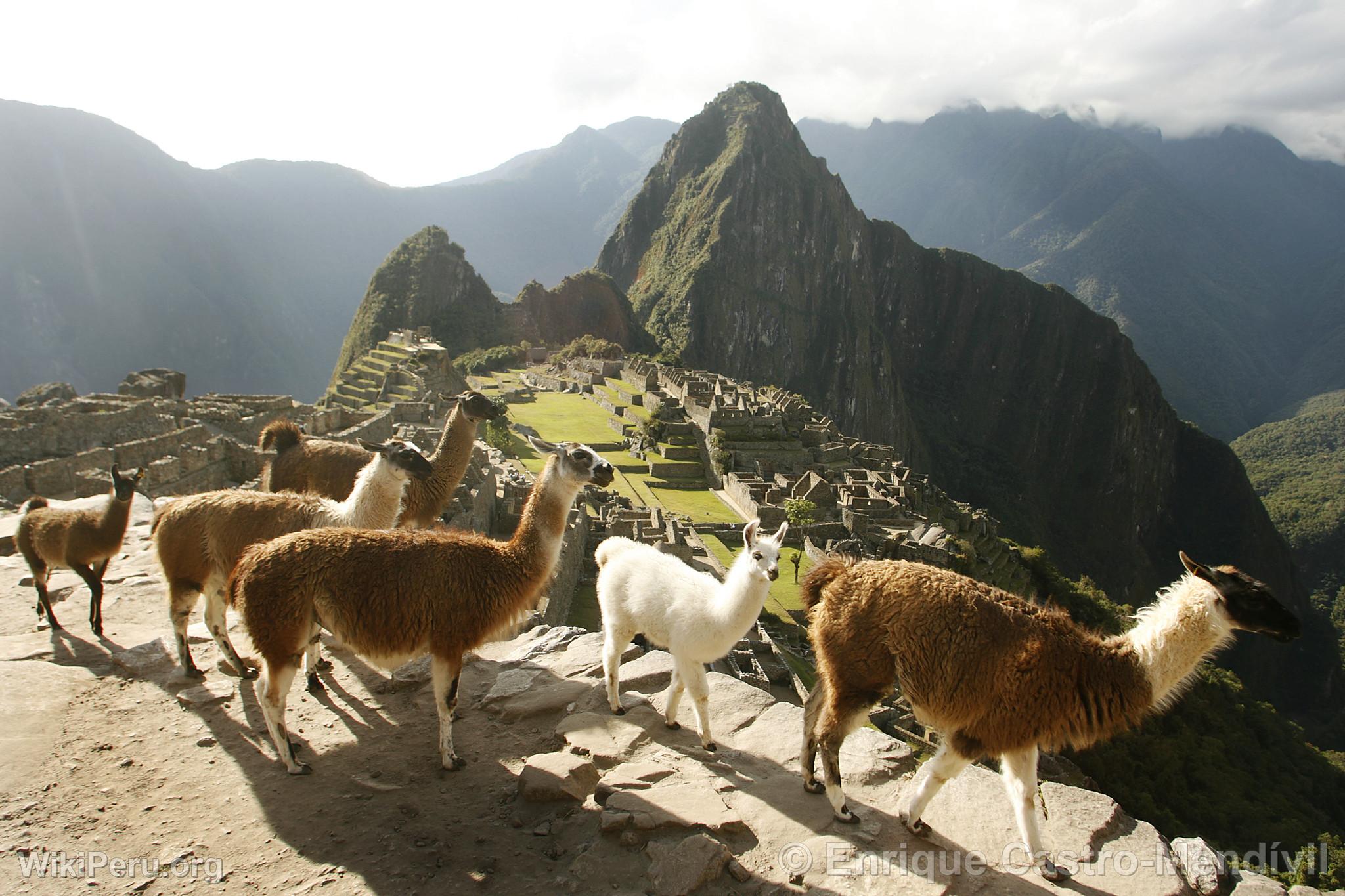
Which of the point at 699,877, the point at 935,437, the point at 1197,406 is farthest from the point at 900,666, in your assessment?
the point at 1197,406

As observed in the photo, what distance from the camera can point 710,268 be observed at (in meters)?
156

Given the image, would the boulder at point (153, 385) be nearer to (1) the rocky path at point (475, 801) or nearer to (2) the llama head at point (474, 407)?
(2) the llama head at point (474, 407)

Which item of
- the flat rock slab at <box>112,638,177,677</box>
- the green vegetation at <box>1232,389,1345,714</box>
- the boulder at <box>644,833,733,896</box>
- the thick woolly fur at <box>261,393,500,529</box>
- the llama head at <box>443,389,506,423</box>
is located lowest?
the green vegetation at <box>1232,389,1345,714</box>

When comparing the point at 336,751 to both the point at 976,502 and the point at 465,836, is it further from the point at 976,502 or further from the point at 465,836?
the point at 976,502

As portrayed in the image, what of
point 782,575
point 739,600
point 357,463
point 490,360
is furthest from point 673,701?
point 490,360

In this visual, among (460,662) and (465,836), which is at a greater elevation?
(460,662)

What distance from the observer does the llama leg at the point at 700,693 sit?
5035mm

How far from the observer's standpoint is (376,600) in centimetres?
470

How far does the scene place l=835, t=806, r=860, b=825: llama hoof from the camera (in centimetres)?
435

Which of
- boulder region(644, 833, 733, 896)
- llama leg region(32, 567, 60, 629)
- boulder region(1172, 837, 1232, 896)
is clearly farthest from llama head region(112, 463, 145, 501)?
boulder region(1172, 837, 1232, 896)

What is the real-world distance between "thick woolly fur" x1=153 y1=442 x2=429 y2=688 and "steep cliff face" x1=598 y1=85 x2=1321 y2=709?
127 meters

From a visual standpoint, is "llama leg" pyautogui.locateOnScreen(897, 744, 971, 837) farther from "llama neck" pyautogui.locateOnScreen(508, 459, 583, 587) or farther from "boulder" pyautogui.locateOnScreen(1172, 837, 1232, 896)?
"llama neck" pyautogui.locateOnScreen(508, 459, 583, 587)

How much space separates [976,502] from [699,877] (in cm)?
13640

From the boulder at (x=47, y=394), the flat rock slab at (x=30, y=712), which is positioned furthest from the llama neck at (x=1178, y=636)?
the boulder at (x=47, y=394)
